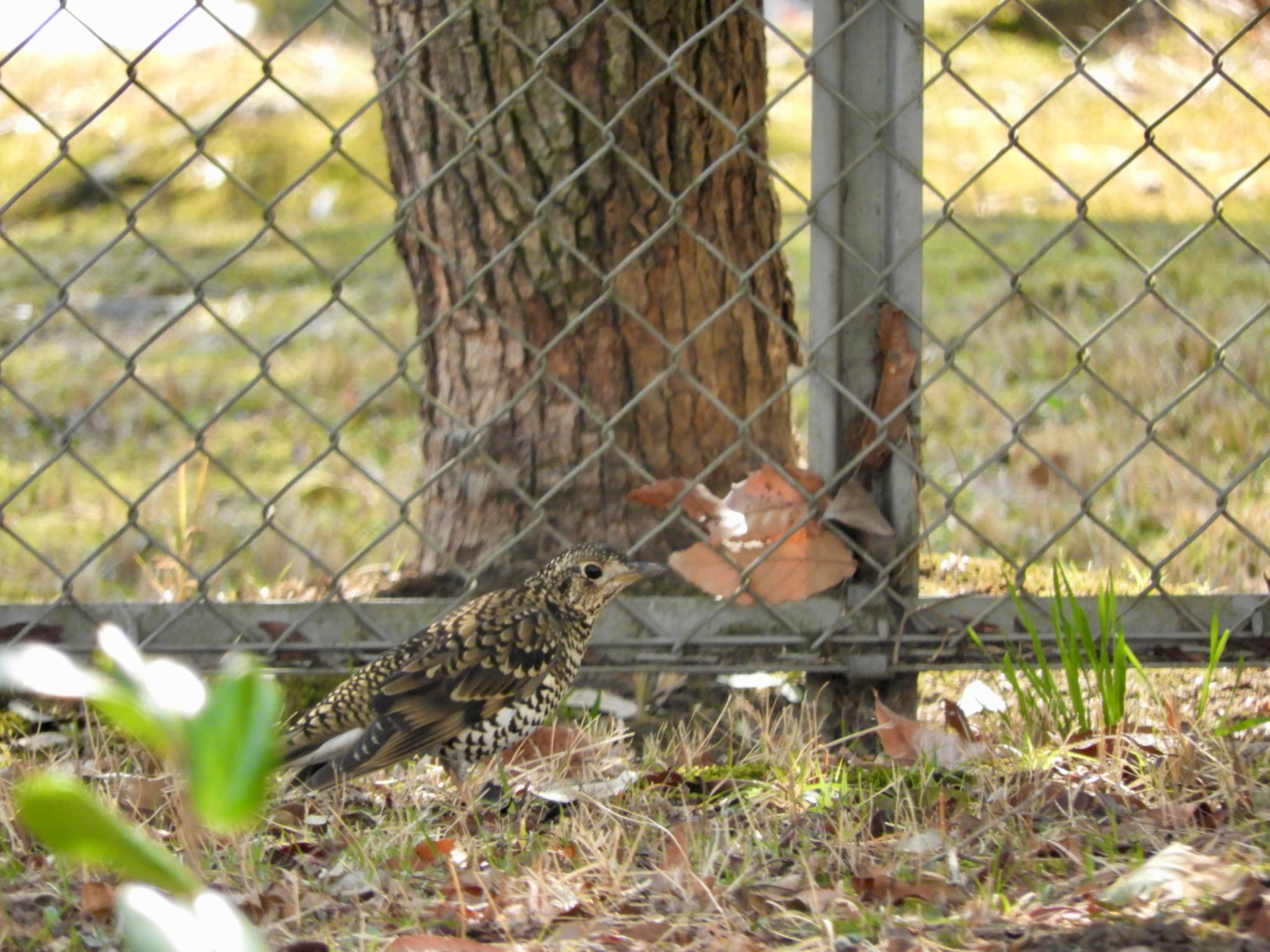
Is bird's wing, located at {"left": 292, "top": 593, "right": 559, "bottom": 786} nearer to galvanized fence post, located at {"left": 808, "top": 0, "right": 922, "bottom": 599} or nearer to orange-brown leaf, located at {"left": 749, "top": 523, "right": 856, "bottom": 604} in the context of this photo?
orange-brown leaf, located at {"left": 749, "top": 523, "right": 856, "bottom": 604}

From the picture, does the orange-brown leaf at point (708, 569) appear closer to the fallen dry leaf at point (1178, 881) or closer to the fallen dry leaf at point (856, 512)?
the fallen dry leaf at point (856, 512)

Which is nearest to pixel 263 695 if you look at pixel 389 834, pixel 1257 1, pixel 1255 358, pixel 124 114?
pixel 389 834

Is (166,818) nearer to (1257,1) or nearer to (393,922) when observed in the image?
(393,922)

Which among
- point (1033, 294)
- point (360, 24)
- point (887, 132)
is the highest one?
point (1033, 294)

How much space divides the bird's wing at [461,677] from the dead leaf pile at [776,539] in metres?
0.41

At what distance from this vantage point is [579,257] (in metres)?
3.35

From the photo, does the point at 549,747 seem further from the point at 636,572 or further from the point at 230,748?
the point at 230,748

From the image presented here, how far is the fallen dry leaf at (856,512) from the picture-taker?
11.2 feet

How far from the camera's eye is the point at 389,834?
2879 millimetres

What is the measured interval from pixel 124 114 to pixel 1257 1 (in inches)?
368

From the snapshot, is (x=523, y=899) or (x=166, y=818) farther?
(x=166, y=818)

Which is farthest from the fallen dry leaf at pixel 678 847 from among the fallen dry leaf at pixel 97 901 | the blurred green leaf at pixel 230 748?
the blurred green leaf at pixel 230 748

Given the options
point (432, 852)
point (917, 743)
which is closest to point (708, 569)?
point (917, 743)

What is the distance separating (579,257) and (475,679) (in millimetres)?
1014
